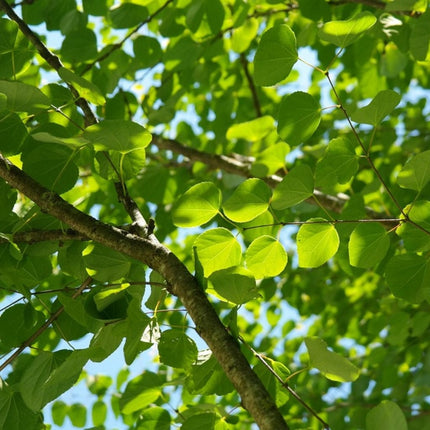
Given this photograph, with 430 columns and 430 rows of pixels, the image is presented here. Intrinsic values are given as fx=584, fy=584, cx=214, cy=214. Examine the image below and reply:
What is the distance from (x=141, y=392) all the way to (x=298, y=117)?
56 centimetres

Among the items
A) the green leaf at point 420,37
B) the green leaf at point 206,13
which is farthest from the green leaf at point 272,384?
the green leaf at point 206,13

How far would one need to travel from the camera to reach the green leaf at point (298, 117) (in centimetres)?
84

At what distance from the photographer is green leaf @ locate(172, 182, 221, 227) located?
795mm

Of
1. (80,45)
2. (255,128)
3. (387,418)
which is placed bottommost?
(387,418)

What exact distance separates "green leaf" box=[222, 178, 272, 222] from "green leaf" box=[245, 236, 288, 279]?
0.04 m

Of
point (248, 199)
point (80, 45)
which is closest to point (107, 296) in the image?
point (248, 199)

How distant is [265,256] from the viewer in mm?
807

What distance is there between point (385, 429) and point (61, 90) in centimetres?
67

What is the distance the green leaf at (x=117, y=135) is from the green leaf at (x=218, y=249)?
6.3 inches

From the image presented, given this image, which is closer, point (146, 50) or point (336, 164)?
point (336, 164)

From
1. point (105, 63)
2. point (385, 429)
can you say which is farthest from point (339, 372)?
point (105, 63)

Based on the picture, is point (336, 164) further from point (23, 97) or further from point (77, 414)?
point (77, 414)

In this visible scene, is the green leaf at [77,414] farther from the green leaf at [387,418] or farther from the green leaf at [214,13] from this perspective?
the green leaf at [387,418]

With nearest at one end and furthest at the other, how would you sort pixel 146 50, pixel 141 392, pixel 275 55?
pixel 275 55
pixel 141 392
pixel 146 50
